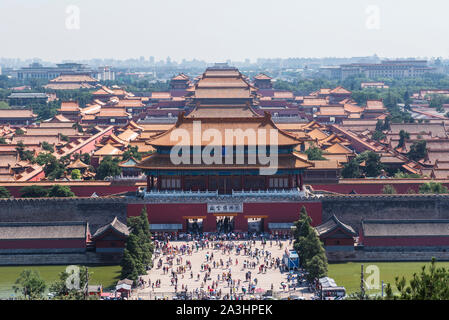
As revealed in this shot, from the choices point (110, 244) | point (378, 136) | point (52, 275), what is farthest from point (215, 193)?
point (378, 136)

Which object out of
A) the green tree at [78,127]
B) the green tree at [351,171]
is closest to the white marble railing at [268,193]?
the green tree at [351,171]

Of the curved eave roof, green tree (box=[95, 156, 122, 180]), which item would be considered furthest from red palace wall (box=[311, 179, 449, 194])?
green tree (box=[95, 156, 122, 180])

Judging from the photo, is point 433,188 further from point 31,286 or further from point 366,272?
point 31,286

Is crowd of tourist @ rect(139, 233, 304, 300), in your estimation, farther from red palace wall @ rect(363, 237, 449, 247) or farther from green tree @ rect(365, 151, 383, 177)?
green tree @ rect(365, 151, 383, 177)

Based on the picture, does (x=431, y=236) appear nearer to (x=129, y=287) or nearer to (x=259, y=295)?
(x=259, y=295)

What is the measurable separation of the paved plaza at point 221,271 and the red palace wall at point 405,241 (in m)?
4.67

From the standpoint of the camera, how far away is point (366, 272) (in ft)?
120

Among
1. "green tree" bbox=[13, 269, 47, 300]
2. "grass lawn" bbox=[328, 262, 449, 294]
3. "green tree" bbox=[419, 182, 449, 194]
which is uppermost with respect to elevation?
"green tree" bbox=[419, 182, 449, 194]

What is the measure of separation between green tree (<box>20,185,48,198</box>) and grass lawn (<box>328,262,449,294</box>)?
20.7m

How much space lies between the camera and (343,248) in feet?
126

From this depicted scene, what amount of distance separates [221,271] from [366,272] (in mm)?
7764

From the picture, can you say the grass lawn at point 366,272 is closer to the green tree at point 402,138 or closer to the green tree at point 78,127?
the green tree at point 402,138

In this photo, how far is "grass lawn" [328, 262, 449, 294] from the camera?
34438mm
